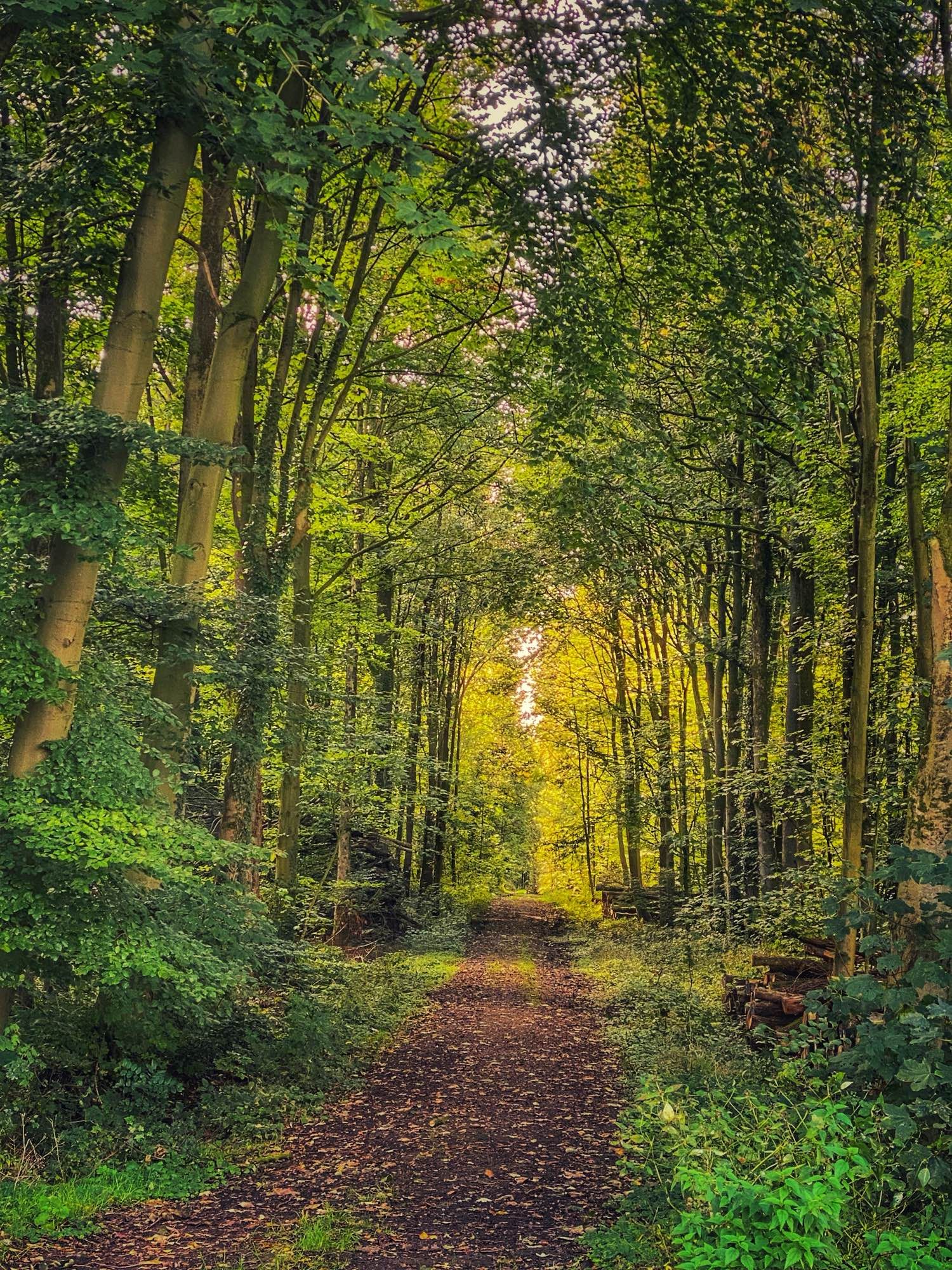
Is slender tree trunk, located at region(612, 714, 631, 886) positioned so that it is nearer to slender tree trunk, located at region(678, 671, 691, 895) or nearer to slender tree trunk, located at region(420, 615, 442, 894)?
slender tree trunk, located at region(678, 671, 691, 895)

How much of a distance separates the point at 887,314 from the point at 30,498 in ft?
35.3

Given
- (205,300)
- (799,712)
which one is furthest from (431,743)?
(205,300)

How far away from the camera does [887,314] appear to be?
10805 mm

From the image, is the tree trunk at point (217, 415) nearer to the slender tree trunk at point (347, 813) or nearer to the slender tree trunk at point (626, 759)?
the slender tree trunk at point (347, 813)

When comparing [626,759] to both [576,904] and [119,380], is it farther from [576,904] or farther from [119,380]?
[119,380]

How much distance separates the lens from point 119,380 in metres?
5.54

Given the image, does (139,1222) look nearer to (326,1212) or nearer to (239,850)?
(326,1212)

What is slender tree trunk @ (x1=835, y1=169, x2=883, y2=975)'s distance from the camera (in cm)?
661

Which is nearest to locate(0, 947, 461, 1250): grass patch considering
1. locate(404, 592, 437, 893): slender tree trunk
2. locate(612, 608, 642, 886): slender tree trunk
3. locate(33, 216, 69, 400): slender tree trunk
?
locate(33, 216, 69, 400): slender tree trunk

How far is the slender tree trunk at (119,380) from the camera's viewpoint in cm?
520

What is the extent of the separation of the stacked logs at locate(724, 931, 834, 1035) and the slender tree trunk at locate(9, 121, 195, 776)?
791 centimetres

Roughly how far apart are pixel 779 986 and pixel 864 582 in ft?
18.4

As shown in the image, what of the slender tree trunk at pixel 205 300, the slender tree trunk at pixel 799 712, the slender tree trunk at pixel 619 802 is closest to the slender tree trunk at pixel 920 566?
the slender tree trunk at pixel 799 712

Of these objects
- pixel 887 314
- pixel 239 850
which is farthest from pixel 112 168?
pixel 887 314
